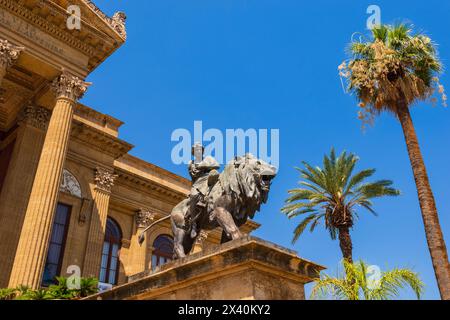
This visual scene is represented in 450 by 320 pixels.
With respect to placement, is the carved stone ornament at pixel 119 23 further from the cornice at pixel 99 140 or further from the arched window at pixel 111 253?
the arched window at pixel 111 253

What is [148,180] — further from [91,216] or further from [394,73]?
[394,73]

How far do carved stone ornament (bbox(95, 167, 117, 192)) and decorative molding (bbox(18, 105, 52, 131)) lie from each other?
4625 millimetres

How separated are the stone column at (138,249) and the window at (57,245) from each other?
14.4ft

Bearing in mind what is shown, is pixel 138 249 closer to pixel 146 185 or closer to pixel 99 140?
pixel 146 185

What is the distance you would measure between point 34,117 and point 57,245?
6.04 metres

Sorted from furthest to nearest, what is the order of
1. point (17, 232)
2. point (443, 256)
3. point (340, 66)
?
1. point (340, 66)
2. point (17, 232)
3. point (443, 256)

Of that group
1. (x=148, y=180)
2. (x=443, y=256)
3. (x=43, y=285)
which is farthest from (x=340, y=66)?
(x=43, y=285)

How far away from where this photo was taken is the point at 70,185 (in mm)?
21547

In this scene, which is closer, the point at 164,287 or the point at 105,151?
the point at 164,287

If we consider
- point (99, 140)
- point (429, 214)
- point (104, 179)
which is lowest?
point (429, 214)

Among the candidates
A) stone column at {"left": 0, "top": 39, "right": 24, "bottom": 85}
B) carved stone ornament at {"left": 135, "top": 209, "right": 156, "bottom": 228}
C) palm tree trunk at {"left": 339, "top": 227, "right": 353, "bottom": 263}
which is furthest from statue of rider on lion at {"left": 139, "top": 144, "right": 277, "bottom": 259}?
carved stone ornament at {"left": 135, "top": 209, "right": 156, "bottom": 228}

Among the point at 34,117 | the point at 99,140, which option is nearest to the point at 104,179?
the point at 99,140

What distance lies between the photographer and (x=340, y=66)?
20.2 m

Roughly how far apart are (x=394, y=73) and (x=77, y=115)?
16533mm
